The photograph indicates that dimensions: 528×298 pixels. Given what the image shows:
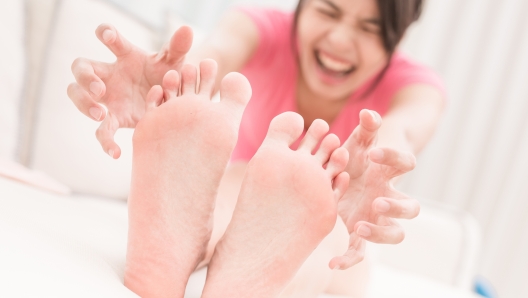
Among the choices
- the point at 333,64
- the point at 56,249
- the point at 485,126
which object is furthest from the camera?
the point at 485,126

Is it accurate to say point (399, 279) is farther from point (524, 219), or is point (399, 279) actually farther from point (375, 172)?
point (524, 219)

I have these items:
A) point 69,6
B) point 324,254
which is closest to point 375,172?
point 324,254

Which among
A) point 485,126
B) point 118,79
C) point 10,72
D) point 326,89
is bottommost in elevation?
point 485,126

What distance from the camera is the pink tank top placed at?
1.12m

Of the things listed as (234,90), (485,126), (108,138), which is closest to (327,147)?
(234,90)

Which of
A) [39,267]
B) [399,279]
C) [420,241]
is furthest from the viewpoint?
[420,241]

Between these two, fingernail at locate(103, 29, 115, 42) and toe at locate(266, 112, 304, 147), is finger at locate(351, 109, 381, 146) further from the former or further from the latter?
fingernail at locate(103, 29, 115, 42)

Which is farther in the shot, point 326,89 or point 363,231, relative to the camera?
point 326,89

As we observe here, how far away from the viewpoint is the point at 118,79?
56 centimetres

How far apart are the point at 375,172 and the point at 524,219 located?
1.92 metres

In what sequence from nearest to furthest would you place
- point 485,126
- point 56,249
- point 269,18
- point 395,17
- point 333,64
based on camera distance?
1. point 56,249
2. point 395,17
3. point 333,64
4. point 269,18
5. point 485,126

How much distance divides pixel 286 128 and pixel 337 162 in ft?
0.22

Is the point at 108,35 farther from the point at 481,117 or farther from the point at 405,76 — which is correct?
the point at 481,117

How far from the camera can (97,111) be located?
0.51 metres
